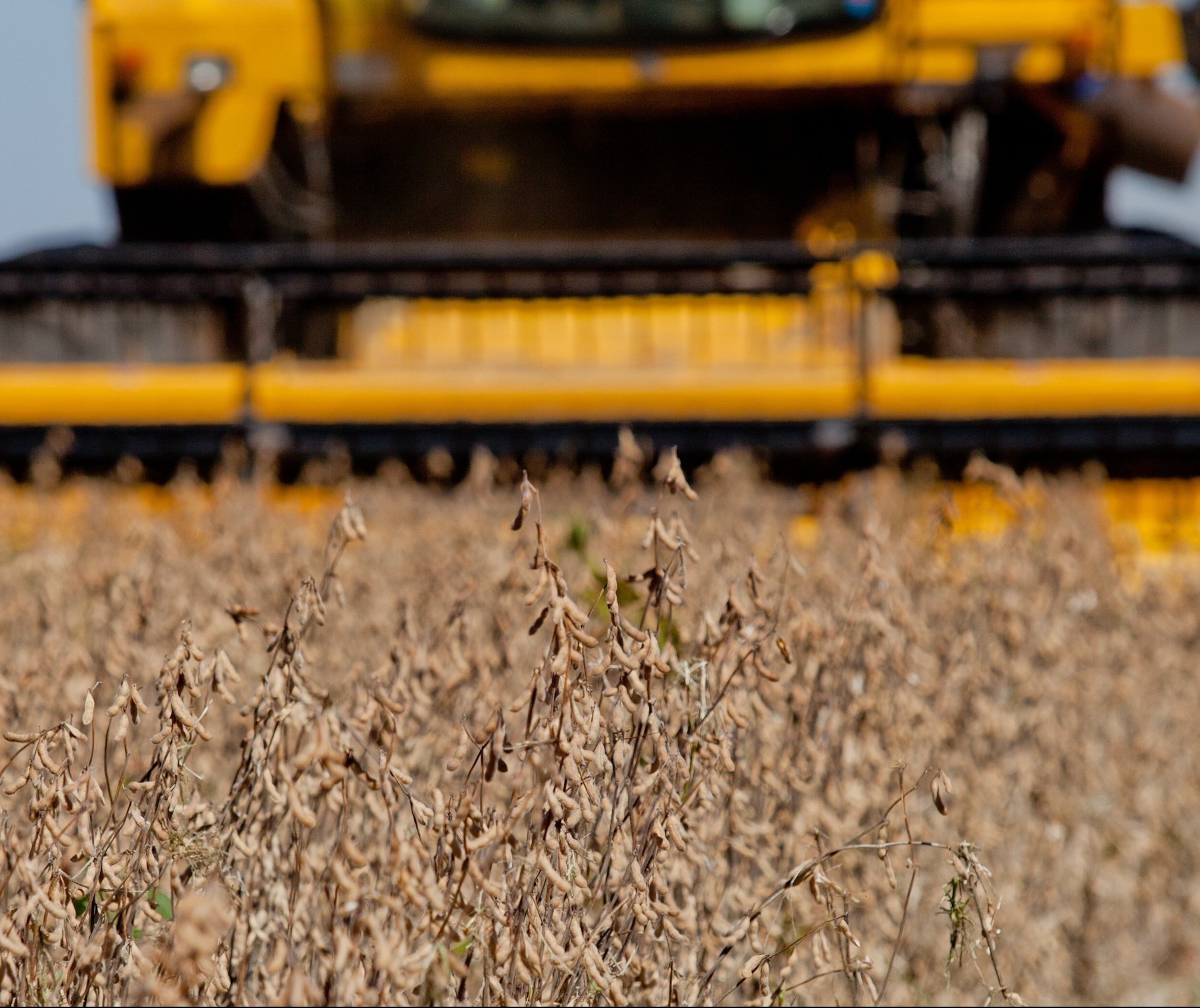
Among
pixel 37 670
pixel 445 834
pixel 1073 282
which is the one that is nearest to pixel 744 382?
pixel 1073 282

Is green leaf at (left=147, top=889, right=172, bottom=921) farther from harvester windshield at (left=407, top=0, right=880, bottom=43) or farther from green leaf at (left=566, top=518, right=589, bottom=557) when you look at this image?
harvester windshield at (left=407, top=0, right=880, bottom=43)

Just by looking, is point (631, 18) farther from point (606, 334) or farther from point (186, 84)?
point (186, 84)

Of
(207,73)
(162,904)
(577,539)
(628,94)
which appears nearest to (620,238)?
(628,94)

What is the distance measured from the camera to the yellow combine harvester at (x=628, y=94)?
657cm

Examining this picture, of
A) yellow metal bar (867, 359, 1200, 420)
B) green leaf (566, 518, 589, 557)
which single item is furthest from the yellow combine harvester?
green leaf (566, 518, 589, 557)

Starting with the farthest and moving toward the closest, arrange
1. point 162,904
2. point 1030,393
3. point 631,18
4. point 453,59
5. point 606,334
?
point 453,59, point 631,18, point 606,334, point 1030,393, point 162,904

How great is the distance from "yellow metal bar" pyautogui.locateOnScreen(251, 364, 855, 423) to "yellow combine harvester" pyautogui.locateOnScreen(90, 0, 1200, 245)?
1.85 meters

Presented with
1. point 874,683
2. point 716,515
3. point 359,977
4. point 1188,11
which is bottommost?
point 716,515

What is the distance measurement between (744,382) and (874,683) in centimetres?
330

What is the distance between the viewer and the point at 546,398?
5211mm

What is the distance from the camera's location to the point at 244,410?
16.7 feet

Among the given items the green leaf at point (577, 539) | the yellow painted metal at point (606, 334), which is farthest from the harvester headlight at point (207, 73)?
the green leaf at point (577, 539)

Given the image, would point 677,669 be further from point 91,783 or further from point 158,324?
point 158,324

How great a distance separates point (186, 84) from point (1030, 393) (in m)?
3.91
